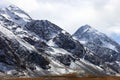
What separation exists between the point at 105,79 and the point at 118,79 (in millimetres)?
1787

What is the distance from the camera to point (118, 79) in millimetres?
45344

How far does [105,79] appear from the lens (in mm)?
45094
